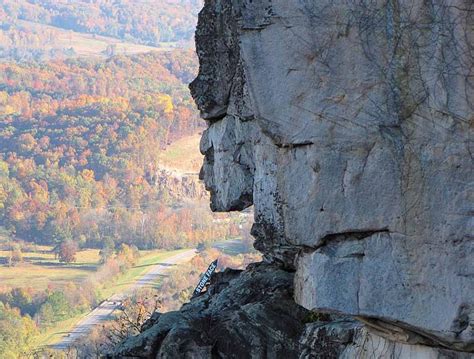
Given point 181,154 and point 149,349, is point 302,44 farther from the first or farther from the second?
point 181,154

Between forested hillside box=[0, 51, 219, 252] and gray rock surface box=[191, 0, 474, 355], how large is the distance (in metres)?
84.6

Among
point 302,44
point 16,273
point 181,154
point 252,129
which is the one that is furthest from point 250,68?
point 181,154

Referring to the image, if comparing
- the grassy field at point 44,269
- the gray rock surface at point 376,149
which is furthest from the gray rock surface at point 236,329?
the grassy field at point 44,269

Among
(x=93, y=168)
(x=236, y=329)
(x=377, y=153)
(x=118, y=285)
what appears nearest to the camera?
(x=377, y=153)

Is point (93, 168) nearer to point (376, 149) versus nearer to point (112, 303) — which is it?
point (112, 303)

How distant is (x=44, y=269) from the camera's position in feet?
284

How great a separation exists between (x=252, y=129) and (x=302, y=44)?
3.43 metres

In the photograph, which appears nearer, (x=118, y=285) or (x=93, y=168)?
(x=118, y=285)

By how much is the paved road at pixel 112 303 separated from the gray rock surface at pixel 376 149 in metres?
→ 48.1

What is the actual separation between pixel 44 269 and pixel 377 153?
80.9 metres

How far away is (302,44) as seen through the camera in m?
7.86

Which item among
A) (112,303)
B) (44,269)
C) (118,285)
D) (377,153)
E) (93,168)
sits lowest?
(112,303)

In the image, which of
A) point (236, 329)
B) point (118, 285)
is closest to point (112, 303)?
point (118, 285)

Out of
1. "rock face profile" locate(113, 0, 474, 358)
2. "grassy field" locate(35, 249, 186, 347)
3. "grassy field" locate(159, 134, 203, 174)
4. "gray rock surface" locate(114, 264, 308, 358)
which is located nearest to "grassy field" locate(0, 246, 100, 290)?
"grassy field" locate(35, 249, 186, 347)
